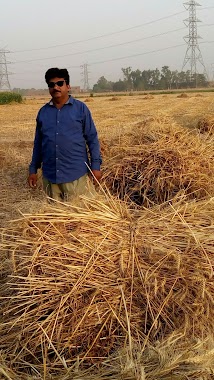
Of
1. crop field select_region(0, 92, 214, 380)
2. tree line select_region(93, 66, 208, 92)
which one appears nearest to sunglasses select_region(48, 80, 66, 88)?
crop field select_region(0, 92, 214, 380)

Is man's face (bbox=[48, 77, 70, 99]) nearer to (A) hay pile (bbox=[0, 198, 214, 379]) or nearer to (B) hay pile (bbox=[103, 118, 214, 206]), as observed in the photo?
(A) hay pile (bbox=[0, 198, 214, 379])

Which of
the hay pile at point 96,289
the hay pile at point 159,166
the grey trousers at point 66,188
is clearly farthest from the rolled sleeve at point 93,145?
the hay pile at point 96,289

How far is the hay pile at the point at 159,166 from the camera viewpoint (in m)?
4.83

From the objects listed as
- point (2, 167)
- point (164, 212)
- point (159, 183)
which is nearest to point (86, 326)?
point (164, 212)

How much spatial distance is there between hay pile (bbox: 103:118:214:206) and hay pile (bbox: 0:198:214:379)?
7.02 feet

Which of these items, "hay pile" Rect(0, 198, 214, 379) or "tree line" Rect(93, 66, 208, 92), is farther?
"tree line" Rect(93, 66, 208, 92)

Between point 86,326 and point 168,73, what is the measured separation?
8906 centimetres

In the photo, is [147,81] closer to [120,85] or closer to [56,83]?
[120,85]

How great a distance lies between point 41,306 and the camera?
2236mm

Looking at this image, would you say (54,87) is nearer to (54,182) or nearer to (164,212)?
(54,182)

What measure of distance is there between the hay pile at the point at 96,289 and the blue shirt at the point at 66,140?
4.04 feet

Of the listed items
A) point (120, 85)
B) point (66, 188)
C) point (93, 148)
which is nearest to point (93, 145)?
point (93, 148)

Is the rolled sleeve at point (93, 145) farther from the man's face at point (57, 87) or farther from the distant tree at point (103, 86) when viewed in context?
the distant tree at point (103, 86)

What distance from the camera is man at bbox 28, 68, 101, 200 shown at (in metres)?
3.60
